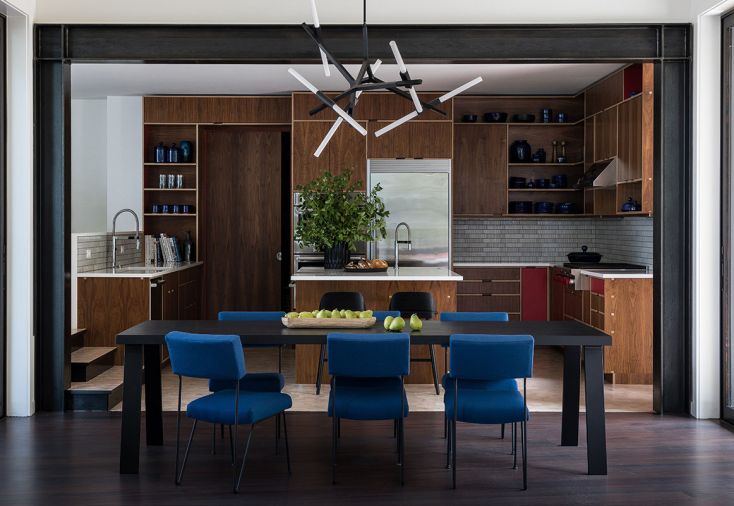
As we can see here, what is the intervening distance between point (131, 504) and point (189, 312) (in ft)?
17.9

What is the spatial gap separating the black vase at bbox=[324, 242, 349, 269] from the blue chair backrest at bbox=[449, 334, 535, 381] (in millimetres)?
3563

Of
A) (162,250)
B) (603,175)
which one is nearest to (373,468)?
(603,175)

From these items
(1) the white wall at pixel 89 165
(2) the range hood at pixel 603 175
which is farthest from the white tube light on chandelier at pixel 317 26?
(1) the white wall at pixel 89 165

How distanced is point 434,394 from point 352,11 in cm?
311

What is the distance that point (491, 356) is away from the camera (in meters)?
4.18

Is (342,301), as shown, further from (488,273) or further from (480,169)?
(480,169)

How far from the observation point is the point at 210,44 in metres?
6.14

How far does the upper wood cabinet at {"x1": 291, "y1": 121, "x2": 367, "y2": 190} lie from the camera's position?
947 centimetres

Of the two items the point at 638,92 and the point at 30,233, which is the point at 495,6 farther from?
the point at 30,233

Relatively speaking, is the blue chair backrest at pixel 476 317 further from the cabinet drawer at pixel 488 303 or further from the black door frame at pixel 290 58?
the cabinet drawer at pixel 488 303

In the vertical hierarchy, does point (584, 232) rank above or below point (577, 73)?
below

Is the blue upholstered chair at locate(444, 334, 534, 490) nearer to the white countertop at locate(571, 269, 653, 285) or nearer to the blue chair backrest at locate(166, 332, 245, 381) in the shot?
the blue chair backrest at locate(166, 332, 245, 381)

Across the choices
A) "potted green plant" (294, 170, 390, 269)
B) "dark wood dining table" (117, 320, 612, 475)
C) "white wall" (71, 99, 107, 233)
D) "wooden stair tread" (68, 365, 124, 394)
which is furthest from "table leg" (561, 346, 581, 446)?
"white wall" (71, 99, 107, 233)

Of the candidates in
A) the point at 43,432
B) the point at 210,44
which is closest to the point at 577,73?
the point at 210,44
